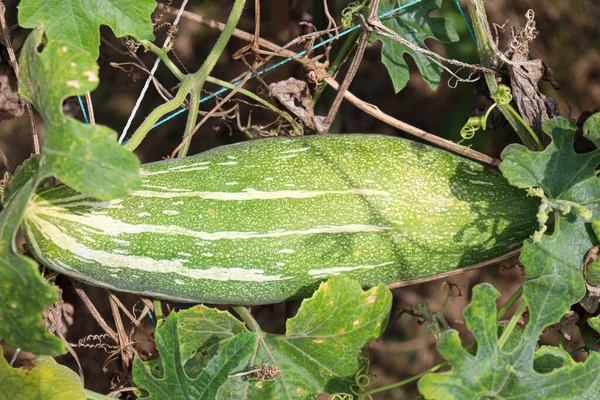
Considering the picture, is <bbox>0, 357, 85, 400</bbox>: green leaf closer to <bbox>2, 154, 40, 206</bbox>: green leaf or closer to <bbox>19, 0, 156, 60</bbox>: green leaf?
<bbox>2, 154, 40, 206</bbox>: green leaf

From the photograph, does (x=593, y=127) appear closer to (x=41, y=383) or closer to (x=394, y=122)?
(x=394, y=122)

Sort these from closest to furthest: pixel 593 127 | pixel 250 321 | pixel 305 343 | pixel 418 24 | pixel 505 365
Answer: pixel 505 365
pixel 593 127
pixel 305 343
pixel 250 321
pixel 418 24

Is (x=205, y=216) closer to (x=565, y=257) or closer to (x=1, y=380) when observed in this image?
(x=1, y=380)

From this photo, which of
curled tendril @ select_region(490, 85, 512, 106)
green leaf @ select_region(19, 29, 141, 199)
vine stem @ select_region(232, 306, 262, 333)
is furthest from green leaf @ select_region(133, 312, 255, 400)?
curled tendril @ select_region(490, 85, 512, 106)

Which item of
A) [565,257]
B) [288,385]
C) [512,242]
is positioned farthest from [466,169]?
[288,385]

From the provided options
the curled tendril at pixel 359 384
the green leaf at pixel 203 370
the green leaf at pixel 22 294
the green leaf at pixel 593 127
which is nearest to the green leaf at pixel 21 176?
the green leaf at pixel 22 294

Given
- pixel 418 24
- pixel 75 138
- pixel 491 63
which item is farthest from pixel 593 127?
pixel 75 138
